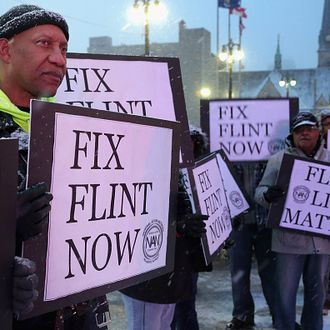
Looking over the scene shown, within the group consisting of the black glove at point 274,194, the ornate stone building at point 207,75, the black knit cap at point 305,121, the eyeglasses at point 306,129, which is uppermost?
the ornate stone building at point 207,75

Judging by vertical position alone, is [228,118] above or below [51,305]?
above

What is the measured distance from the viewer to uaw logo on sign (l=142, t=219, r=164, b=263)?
192 centimetres

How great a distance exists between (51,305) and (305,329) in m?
2.87

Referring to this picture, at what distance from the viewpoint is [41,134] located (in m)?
1.41

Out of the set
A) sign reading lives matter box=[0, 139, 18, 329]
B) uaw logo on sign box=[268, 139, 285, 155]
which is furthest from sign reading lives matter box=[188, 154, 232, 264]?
Result: sign reading lives matter box=[0, 139, 18, 329]

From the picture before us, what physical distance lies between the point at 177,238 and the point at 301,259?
49.2 inches

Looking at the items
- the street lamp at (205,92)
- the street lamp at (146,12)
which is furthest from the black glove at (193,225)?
the street lamp at (205,92)

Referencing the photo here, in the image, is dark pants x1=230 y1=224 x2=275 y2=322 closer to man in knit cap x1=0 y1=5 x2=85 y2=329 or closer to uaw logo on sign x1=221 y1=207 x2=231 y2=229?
uaw logo on sign x1=221 y1=207 x2=231 y2=229

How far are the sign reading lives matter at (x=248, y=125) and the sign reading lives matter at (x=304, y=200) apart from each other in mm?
1000

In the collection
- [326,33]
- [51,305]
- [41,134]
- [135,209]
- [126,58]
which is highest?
[326,33]

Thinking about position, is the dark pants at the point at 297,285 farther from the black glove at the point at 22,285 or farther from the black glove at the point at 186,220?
the black glove at the point at 22,285

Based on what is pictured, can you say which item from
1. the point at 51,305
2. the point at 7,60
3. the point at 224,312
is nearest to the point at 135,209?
the point at 51,305

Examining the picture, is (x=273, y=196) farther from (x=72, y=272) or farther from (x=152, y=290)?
(x=72, y=272)

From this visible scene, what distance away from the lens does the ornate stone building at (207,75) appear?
43594mm
